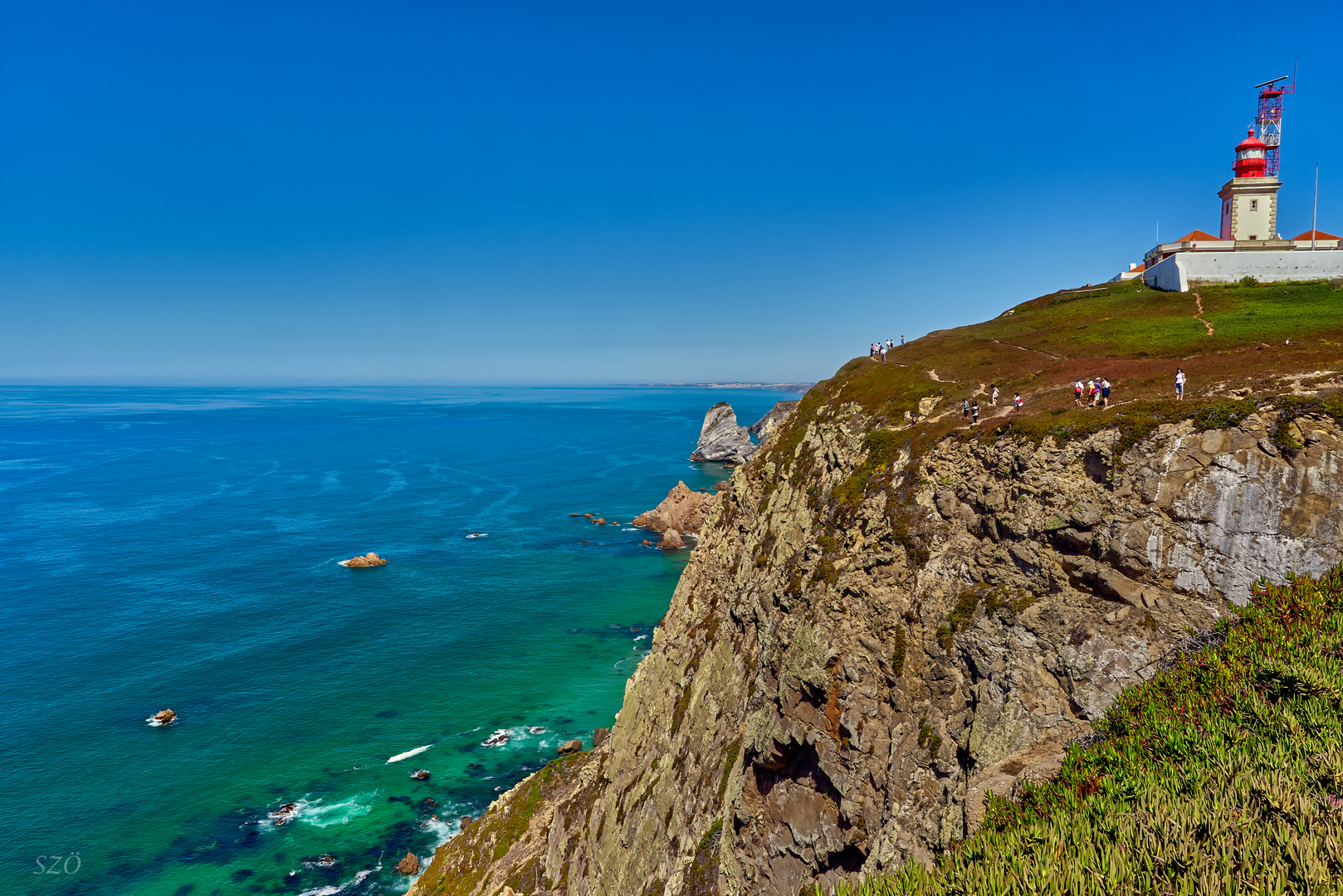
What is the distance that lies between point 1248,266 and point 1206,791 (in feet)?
158

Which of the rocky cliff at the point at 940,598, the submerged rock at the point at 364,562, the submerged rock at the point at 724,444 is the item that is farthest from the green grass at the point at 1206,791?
the submerged rock at the point at 724,444

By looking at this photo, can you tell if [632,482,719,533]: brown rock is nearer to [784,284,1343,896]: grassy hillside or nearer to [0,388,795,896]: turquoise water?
[0,388,795,896]: turquoise water

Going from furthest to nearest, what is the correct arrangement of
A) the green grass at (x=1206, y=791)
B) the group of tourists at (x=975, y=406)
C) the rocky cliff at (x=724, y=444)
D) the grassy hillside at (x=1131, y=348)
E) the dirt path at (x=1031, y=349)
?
the rocky cliff at (x=724, y=444), the dirt path at (x=1031, y=349), the group of tourists at (x=975, y=406), the grassy hillside at (x=1131, y=348), the green grass at (x=1206, y=791)

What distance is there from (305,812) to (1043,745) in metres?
51.2

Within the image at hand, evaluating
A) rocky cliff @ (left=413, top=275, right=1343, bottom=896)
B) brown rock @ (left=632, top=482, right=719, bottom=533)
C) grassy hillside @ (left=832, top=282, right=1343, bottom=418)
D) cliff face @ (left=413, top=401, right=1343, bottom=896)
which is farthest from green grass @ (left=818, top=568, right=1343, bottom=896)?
brown rock @ (left=632, top=482, right=719, bottom=533)

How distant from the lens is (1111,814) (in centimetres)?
1291

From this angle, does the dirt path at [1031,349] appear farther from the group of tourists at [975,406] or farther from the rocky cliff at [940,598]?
the group of tourists at [975,406]

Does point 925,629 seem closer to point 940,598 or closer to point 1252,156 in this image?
point 940,598

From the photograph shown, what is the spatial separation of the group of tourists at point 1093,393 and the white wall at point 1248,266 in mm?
27680

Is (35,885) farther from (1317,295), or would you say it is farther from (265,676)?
(1317,295)

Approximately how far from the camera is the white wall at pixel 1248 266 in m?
44.1

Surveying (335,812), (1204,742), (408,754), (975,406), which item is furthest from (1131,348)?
(335,812)

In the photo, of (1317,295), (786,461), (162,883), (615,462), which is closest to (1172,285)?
(1317,295)

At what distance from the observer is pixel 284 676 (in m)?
67.4
